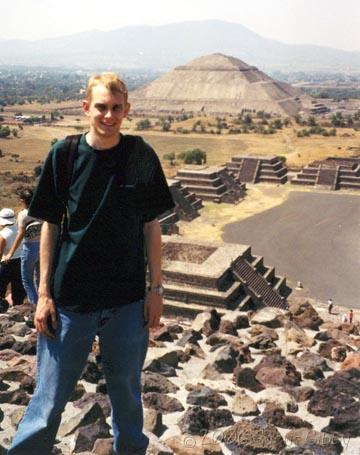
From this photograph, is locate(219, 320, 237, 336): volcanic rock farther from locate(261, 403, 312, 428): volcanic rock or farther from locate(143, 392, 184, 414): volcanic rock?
locate(261, 403, 312, 428): volcanic rock

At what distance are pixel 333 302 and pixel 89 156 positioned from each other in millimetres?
19632

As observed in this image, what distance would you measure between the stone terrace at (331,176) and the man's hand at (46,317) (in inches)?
1688

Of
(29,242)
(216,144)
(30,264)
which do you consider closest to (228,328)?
(30,264)

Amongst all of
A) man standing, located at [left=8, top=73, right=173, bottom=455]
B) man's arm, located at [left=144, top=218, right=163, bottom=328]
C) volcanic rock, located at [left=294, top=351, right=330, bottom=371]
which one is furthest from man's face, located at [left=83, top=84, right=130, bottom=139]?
volcanic rock, located at [left=294, top=351, right=330, bottom=371]

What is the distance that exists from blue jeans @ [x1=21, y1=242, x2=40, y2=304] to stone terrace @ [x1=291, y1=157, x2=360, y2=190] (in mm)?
39895

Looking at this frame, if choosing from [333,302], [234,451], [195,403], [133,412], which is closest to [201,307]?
[333,302]

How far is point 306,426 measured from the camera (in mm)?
5746

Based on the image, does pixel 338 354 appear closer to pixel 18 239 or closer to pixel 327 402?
pixel 327 402

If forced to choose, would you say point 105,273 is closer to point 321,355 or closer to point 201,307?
point 321,355

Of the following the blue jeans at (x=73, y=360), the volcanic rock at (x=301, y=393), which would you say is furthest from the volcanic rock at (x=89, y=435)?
the volcanic rock at (x=301, y=393)

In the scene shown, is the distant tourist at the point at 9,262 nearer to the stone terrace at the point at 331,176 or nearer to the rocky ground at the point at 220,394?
the rocky ground at the point at 220,394

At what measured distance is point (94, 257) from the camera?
3332mm

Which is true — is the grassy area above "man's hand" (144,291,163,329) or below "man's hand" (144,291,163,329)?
below

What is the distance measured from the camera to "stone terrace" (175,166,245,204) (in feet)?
Answer: 127
